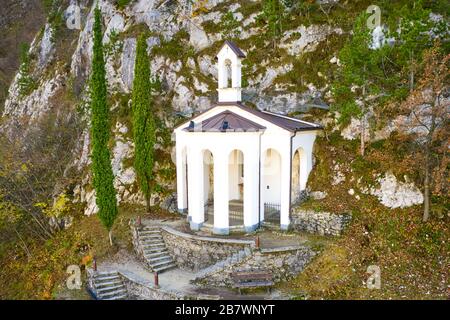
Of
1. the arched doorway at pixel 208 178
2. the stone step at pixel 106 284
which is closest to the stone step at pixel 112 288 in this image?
the stone step at pixel 106 284

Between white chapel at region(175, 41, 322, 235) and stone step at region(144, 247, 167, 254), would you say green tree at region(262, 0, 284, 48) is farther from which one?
stone step at region(144, 247, 167, 254)

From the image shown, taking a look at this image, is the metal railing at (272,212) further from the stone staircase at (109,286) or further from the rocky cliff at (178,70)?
the stone staircase at (109,286)

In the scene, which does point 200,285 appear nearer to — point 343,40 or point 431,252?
point 431,252

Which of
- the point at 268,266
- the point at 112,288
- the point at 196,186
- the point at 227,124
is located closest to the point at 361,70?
the point at 227,124

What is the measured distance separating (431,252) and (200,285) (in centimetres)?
921

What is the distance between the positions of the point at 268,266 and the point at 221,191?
4.08m

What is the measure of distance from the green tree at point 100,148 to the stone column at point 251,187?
666cm

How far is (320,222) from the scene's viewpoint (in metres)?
16.6

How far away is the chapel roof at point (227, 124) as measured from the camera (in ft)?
53.7

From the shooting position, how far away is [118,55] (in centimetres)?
2930

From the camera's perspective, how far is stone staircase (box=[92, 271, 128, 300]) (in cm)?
1464

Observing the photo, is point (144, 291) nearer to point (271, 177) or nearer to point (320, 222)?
point (320, 222)

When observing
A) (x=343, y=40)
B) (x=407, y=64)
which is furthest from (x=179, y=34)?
(x=407, y=64)

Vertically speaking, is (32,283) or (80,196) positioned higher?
(80,196)
